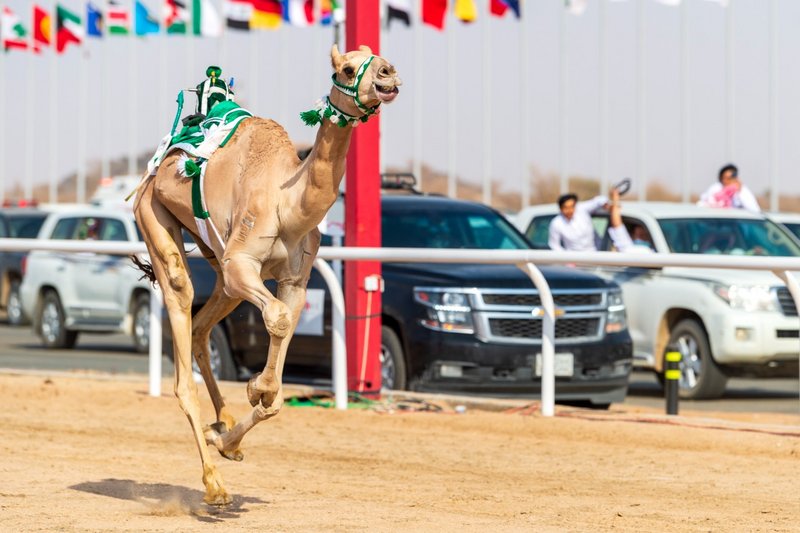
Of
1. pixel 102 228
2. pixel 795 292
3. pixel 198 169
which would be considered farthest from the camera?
pixel 102 228

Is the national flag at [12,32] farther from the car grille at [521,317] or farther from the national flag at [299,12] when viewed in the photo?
the car grille at [521,317]

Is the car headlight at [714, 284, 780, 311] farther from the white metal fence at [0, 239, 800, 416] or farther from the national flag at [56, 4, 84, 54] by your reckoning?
the national flag at [56, 4, 84, 54]

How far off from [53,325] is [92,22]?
2661 centimetres

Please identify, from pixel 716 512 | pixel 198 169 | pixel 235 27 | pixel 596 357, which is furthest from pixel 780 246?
pixel 235 27

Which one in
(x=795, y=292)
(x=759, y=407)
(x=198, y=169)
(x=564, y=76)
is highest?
(x=564, y=76)

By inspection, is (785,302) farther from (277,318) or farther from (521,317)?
(277,318)

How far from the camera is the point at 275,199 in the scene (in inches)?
321

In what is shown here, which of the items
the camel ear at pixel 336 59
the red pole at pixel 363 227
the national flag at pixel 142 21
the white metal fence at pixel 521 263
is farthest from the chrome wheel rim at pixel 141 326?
the national flag at pixel 142 21

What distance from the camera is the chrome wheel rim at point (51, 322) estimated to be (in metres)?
23.1

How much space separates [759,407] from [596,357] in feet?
7.45

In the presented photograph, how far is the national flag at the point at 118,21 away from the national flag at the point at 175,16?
5.82ft

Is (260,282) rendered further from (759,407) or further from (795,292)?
(759,407)

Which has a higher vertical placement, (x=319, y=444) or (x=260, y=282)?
(x=260, y=282)

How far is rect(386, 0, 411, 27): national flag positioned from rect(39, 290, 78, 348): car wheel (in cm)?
1617
